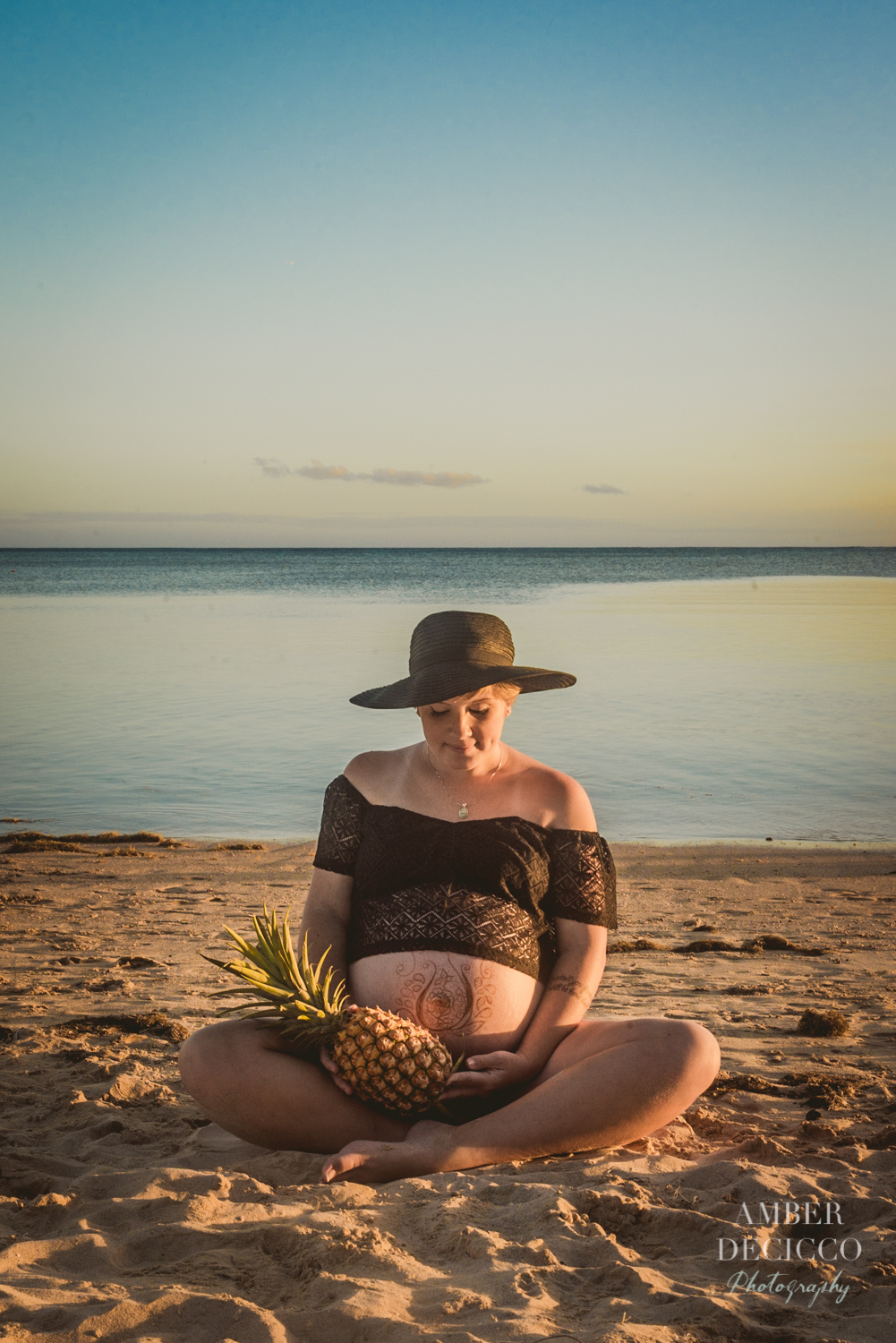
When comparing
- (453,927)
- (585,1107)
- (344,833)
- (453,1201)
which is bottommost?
(453,1201)

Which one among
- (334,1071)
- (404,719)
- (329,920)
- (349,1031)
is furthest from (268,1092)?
(404,719)

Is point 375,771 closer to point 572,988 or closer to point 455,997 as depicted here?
point 455,997

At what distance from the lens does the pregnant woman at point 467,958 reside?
340 centimetres

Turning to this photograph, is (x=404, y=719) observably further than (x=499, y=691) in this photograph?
Yes

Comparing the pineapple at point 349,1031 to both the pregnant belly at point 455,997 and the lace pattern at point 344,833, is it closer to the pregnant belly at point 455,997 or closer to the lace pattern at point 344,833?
the pregnant belly at point 455,997

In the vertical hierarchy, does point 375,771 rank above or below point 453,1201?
above

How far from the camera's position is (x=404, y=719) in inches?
571

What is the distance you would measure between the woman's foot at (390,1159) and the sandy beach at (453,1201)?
0.23ft

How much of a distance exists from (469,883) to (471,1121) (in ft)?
2.66

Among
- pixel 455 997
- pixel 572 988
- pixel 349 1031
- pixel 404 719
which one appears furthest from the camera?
pixel 404 719

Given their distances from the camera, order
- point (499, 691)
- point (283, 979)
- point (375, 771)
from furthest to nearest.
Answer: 1. point (375, 771)
2. point (499, 691)
3. point (283, 979)

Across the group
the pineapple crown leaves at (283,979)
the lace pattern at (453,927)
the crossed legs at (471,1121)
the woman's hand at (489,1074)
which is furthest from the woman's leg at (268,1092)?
the lace pattern at (453,927)

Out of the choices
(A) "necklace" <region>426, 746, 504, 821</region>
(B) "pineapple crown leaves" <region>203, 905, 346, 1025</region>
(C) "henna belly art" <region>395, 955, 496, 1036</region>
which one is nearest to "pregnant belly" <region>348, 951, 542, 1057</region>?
(C) "henna belly art" <region>395, 955, 496, 1036</region>

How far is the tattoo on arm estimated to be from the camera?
3.62m
